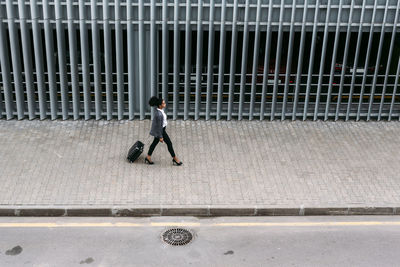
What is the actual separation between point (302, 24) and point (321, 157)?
126 inches

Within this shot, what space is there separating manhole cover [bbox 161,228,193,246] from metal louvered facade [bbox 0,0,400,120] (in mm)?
4549

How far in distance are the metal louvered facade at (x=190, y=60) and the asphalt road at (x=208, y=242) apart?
169 inches

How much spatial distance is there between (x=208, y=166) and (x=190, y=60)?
3035 millimetres

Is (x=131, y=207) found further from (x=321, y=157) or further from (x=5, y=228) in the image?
(x=321, y=157)

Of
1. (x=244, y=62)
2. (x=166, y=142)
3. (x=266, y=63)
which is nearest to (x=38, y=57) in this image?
(x=166, y=142)

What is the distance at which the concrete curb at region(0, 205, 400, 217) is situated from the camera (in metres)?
7.55

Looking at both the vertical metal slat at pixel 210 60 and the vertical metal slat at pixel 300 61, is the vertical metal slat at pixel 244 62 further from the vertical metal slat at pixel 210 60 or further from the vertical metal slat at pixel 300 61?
the vertical metal slat at pixel 300 61

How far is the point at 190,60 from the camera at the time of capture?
36.2 feet

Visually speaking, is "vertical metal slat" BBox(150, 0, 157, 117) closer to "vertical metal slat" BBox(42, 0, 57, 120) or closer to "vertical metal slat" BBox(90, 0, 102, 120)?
"vertical metal slat" BBox(90, 0, 102, 120)

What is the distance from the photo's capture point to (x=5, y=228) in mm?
7195

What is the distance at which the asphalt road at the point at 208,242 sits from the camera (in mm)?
6566

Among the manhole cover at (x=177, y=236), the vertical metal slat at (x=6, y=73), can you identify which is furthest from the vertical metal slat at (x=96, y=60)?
the manhole cover at (x=177, y=236)

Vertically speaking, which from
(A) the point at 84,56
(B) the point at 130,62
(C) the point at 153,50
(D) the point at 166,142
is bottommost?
(D) the point at 166,142

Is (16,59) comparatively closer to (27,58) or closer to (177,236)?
(27,58)
